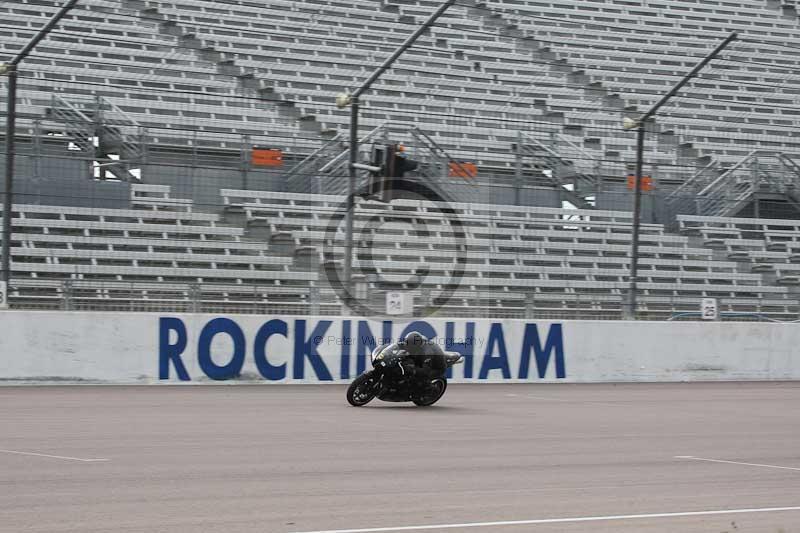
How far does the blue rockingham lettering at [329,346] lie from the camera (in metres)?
17.0

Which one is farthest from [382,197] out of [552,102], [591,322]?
[552,102]

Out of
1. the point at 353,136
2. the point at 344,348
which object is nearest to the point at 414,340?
the point at 344,348

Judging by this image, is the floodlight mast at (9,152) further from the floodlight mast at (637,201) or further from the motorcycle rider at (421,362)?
the floodlight mast at (637,201)

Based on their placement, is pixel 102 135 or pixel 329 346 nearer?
pixel 102 135

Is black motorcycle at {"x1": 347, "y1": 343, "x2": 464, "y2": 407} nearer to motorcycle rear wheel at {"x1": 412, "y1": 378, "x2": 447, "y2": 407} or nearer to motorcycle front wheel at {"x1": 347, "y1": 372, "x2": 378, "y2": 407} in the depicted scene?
motorcycle front wheel at {"x1": 347, "y1": 372, "x2": 378, "y2": 407}

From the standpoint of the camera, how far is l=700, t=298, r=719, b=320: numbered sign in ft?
69.9

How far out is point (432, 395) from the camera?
47.9ft

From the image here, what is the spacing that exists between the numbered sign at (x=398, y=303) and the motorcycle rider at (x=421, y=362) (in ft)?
12.5

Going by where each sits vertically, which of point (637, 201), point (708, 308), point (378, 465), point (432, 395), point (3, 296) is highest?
point (637, 201)

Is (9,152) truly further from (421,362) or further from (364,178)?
(421,362)

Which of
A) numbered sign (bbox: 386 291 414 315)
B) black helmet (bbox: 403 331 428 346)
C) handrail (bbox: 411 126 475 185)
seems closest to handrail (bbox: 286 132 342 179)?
handrail (bbox: 411 126 475 185)

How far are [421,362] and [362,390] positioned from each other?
824 millimetres

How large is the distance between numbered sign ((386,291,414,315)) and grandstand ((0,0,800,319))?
0.88 feet

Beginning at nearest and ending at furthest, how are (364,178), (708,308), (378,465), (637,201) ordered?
(378,465), (364,178), (637,201), (708,308)
